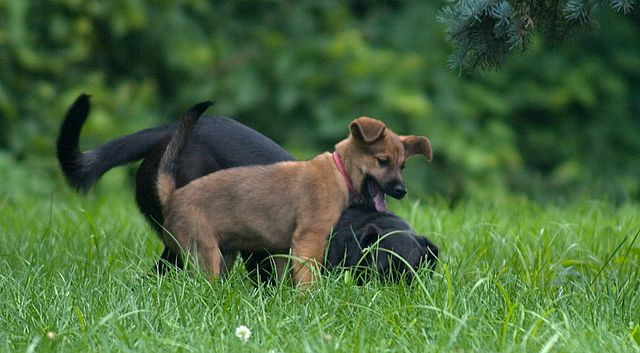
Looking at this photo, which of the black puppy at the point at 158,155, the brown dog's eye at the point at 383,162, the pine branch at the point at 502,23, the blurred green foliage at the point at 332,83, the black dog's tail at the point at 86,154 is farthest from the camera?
the blurred green foliage at the point at 332,83

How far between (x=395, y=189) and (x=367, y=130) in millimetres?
289

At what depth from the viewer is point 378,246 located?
457 cm

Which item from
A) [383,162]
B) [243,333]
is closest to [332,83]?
[383,162]

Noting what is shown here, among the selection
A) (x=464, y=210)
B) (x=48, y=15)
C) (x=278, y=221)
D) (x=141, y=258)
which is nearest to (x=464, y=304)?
(x=278, y=221)

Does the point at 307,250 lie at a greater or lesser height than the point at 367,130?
lesser

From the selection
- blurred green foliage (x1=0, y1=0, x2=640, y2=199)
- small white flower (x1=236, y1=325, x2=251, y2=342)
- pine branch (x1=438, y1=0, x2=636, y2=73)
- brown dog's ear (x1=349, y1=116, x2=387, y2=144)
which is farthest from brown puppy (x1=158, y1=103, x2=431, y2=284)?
blurred green foliage (x1=0, y1=0, x2=640, y2=199)

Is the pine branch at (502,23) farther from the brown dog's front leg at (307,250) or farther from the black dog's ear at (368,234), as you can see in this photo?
the brown dog's front leg at (307,250)

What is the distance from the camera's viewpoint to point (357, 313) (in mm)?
3895

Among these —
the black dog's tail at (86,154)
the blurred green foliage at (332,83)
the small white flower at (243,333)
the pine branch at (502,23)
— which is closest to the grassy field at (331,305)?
the small white flower at (243,333)

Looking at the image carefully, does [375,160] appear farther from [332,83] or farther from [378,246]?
[332,83]

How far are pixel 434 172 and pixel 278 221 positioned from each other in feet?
18.5

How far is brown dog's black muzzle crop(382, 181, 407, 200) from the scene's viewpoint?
4.74m

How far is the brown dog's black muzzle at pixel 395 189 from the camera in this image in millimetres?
4742

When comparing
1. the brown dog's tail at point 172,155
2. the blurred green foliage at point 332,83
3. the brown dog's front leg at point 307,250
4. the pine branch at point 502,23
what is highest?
the pine branch at point 502,23
